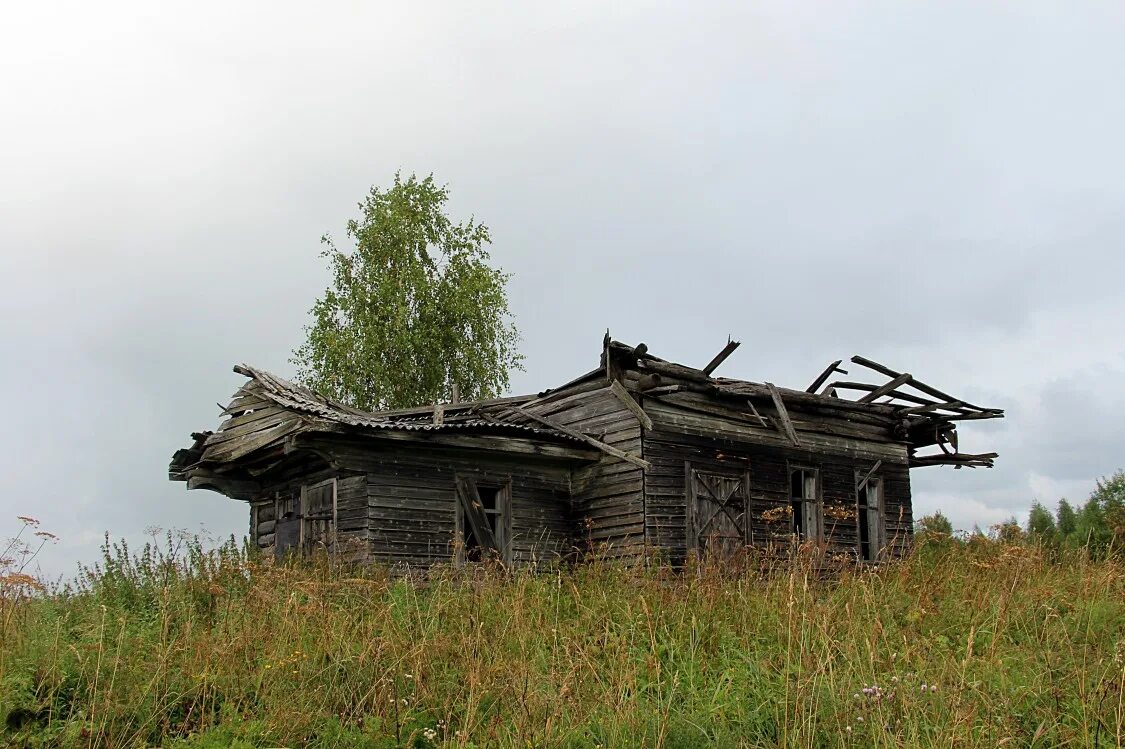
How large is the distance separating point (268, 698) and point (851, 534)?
14997 millimetres

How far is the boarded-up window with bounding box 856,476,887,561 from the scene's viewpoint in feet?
64.7

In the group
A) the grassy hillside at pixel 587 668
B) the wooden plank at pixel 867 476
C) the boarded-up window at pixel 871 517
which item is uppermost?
the wooden plank at pixel 867 476

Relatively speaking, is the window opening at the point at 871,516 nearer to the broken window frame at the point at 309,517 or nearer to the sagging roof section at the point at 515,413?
the sagging roof section at the point at 515,413

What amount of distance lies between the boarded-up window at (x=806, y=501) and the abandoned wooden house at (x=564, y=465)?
0.04 metres

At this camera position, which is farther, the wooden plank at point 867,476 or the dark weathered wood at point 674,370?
the wooden plank at point 867,476

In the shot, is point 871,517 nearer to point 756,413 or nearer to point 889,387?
point 889,387

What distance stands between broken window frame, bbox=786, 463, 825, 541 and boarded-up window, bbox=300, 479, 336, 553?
8607mm

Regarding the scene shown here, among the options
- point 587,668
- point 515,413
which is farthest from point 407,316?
point 587,668

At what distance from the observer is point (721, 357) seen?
631 inches

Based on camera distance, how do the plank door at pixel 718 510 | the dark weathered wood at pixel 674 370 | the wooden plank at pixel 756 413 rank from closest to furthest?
the dark weathered wood at pixel 674 370 < the plank door at pixel 718 510 < the wooden plank at pixel 756 413

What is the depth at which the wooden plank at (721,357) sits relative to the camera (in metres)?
15.4

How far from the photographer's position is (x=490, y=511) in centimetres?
1509

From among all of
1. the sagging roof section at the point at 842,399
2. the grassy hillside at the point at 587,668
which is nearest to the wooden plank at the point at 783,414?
the sagging roof section at the point at 842,399

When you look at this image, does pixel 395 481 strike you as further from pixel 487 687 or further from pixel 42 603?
pixel 487 687
